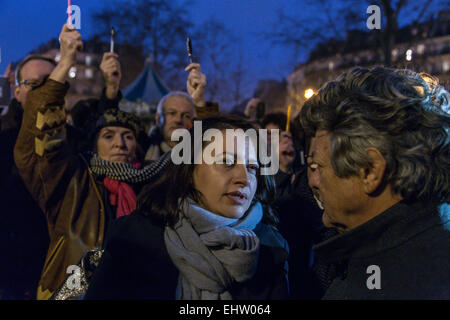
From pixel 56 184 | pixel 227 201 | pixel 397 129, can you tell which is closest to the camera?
pixel 397 129

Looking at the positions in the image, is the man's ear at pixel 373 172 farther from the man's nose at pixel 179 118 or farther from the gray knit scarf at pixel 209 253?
the man's nose at pixel 179 118

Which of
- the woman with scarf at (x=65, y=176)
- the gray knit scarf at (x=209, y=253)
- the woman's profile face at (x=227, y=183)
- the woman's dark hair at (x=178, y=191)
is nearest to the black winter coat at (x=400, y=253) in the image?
the gray knit scarf at (x=209, y=253)

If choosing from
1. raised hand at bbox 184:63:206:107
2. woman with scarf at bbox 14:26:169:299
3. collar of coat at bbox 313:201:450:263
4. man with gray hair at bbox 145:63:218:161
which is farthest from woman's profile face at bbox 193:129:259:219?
raised hand at bbox 184:63:206:107

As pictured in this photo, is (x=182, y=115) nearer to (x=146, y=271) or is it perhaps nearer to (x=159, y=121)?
(x=159, y=121)

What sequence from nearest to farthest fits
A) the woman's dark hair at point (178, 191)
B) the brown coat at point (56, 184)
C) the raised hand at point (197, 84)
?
1. the woman's dark hair at point (178, 191)
2. the brown coat at point (56, 184)
3. the raised hand at point (197, 84)

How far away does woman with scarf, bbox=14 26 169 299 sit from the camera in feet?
8.91

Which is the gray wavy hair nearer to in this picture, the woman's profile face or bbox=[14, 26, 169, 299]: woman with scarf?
the woman's profile face

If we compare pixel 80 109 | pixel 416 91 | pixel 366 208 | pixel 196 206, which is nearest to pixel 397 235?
pixel 366 208

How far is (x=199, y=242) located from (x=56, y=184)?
3.95 ft

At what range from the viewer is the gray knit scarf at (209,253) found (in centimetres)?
209

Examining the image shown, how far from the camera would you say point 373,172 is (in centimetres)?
157

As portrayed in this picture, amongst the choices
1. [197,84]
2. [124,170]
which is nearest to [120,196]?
[124,170]

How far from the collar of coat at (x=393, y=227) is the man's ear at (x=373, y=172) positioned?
10cm
